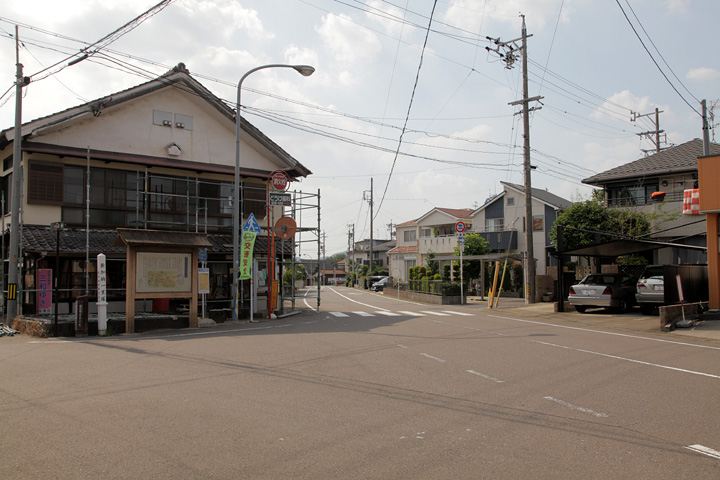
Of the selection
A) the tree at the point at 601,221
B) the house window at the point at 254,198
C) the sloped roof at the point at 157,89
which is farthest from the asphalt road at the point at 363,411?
the tree at the point at 601,221

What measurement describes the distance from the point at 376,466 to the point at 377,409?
183 centimetres

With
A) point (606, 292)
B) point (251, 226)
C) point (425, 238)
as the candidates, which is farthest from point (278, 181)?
point (425, 238)

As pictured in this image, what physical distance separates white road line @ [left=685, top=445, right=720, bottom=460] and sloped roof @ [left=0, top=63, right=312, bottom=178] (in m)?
19.3

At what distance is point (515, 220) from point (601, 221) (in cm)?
1542

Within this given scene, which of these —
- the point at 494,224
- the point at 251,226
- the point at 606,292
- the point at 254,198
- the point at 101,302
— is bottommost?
the point at 606,292

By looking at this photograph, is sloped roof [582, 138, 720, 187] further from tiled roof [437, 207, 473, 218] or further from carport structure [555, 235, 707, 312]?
tiled roof [437, 207, 473, 218]

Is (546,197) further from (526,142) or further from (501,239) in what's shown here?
(526,142)

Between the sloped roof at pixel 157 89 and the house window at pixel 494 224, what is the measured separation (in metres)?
25.7

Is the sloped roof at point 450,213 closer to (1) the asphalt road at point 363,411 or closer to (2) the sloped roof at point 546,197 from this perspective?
(2) the sloped roof at point 546,197

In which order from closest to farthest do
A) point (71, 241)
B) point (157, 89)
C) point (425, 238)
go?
point (71, 241)
point (157, 89)
point (425, 238)

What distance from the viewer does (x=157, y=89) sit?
20.7 m

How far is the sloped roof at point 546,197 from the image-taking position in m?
42.1

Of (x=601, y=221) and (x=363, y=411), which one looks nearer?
(x=363, y=411)

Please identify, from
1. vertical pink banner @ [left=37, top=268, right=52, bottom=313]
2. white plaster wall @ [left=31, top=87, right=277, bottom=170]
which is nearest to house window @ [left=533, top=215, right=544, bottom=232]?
white plaster wall @ [left=31, top=87, right=277, bottom=170]
